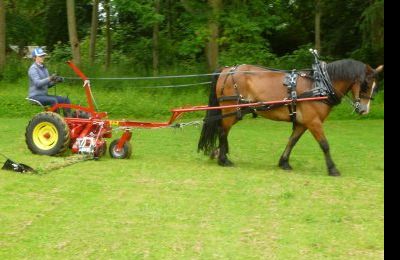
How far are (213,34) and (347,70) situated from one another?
11.2m

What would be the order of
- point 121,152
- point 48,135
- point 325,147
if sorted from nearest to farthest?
point 325,147
point 48,135
point 121,152

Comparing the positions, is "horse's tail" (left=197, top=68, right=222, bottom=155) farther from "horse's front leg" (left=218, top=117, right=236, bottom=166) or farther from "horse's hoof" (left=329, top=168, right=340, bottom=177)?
"horse's hoof" (left=329, top=168, right=340, bottom=177)

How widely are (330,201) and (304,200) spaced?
1.02 ft

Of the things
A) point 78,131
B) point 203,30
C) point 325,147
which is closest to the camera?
point 325,147

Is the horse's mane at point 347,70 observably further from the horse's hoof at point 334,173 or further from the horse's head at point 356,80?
the horse's hoof at point 334,173

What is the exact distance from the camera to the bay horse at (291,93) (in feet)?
35.3

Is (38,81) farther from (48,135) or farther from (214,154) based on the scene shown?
(214,154)

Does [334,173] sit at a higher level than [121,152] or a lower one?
lower

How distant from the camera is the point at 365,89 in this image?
10789 mm

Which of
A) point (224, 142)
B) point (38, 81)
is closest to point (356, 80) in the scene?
point (224, 142)

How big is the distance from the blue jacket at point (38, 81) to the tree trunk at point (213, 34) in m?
10.00

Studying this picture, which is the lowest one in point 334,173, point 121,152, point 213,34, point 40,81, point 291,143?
point 334,173

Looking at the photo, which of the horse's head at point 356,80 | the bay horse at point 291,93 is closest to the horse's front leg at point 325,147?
the bay horse at point 291,93

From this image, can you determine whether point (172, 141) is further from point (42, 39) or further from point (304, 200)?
point (42, 39)
